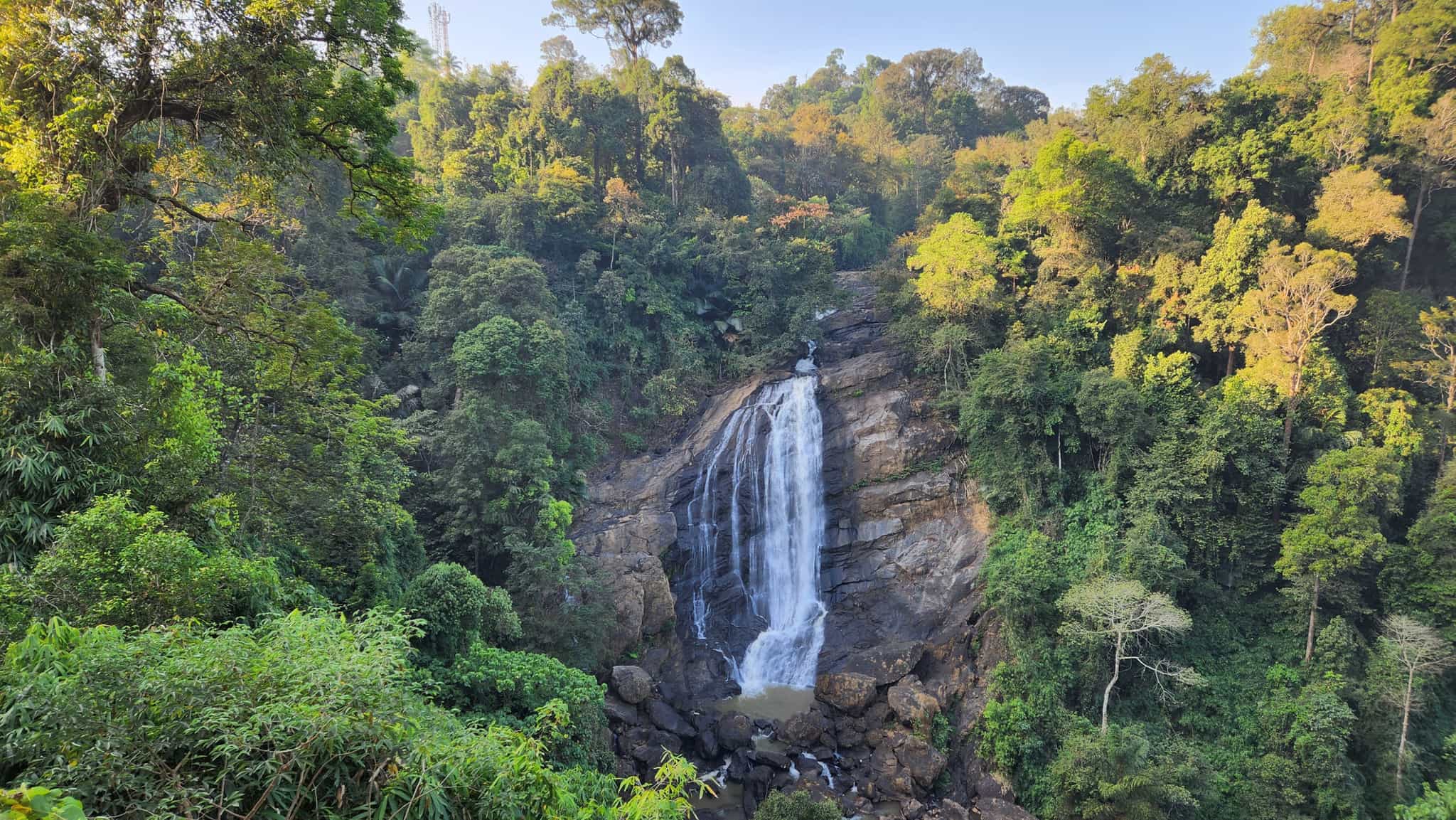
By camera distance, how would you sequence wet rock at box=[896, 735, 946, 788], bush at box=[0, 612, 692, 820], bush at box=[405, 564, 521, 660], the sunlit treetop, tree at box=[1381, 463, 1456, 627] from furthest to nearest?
wet rock at box=[896, 735, 946, 788] → tree at box=[1381, 463, 1456, 627] → bush at box=[405, 564, 521, 660] → the sunlit treetop → bush at box=[0, 612, 692, 820]

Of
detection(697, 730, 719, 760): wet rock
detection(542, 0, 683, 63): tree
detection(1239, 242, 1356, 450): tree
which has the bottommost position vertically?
detection(697, 730, 719, 760): wet rock

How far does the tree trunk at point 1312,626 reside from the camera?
45.4 feet

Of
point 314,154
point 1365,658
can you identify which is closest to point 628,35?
point 314,154

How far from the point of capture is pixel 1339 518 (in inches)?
540

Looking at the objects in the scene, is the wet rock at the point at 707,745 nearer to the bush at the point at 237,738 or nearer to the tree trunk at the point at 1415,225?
the bush at the point at 237,738

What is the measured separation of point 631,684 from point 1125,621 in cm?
1126

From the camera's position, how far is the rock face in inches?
569

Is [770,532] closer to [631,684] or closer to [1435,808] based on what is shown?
[631,684]

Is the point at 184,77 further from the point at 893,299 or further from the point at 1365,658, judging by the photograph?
the point at 1365,658

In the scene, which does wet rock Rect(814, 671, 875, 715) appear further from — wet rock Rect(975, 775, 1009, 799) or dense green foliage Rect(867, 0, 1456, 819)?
wet rock Rect(975, 775, 1009, 799)

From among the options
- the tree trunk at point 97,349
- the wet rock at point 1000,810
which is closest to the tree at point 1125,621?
the wet rock at point 1000,810

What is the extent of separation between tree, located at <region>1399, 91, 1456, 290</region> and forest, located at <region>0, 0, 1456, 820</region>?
9 centimetres

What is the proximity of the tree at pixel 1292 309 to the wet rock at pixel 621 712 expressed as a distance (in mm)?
16877

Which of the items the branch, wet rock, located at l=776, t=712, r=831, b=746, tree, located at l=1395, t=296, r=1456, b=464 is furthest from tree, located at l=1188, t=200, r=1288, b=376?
the branch
